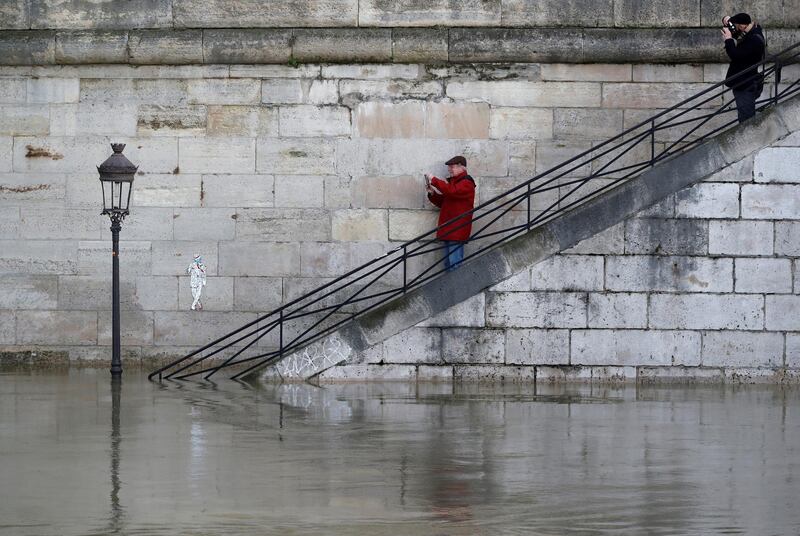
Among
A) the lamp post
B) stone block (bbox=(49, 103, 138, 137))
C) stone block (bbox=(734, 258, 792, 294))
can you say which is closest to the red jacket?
stone block (bbox=(734, 258, 792, 294))

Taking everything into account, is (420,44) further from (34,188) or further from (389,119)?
(34,188)

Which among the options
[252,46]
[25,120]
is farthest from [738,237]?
[25,120]

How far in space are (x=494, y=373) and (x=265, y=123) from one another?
13.5 ft

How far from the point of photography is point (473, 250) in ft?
58.5

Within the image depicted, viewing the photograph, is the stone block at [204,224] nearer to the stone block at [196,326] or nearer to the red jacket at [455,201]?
the stone block at [196,326]

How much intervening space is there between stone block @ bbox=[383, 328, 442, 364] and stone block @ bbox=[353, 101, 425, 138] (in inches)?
112

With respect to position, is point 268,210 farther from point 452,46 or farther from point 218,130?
point 452,46

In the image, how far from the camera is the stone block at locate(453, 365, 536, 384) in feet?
52.8

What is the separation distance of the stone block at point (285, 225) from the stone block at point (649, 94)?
11.4 ft

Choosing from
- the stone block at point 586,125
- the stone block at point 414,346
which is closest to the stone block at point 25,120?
the stone block at point 414,346

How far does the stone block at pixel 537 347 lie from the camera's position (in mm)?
16156

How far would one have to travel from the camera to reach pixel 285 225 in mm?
17891

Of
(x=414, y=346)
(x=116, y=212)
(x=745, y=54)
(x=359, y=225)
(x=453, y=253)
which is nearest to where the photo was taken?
(x=414, y=346)

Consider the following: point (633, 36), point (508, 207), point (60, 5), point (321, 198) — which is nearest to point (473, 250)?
point (508, 207)
